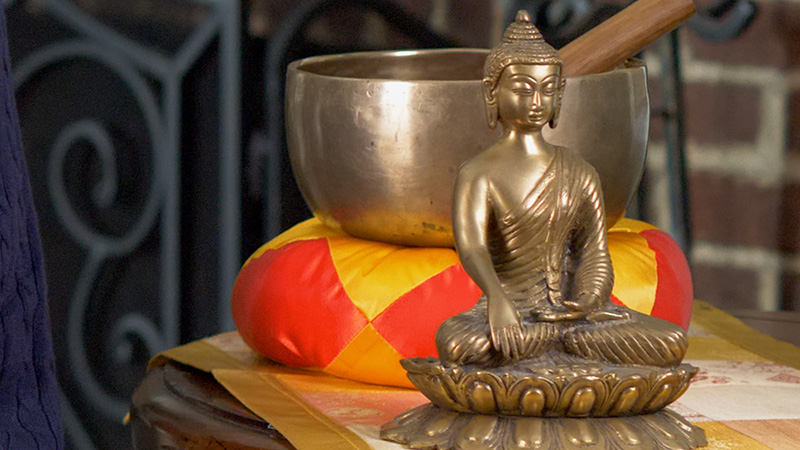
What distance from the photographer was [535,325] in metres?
0.64

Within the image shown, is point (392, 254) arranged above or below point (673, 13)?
below

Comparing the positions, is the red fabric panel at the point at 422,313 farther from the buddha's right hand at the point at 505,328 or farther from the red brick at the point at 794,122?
the red brick at the point at 794,122

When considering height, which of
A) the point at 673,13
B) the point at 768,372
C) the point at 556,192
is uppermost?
the point at 673,13

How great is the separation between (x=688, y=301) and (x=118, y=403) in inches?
41.3

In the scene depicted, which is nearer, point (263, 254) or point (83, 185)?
point (263, 254)

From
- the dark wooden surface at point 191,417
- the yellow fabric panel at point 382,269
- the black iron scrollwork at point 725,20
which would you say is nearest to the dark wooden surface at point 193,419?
the dark wooden surface at point 191,417

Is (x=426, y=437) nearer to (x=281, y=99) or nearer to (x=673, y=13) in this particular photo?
(x=673, y=13)

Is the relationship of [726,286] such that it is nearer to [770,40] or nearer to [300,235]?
[770,40]

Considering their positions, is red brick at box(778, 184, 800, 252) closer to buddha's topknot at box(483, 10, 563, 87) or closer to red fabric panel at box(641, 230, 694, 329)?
red fabric panel at box(641, 230, 694, 329)

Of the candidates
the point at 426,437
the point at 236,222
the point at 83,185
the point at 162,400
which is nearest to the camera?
the point at 426,437

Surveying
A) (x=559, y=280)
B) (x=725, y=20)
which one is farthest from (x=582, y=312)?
(x=725, y=20)

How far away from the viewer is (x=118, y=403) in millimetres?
1653

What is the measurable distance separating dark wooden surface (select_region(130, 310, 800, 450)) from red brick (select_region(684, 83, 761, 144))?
91 cm

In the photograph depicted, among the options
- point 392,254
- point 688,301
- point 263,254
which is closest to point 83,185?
point 263,254
